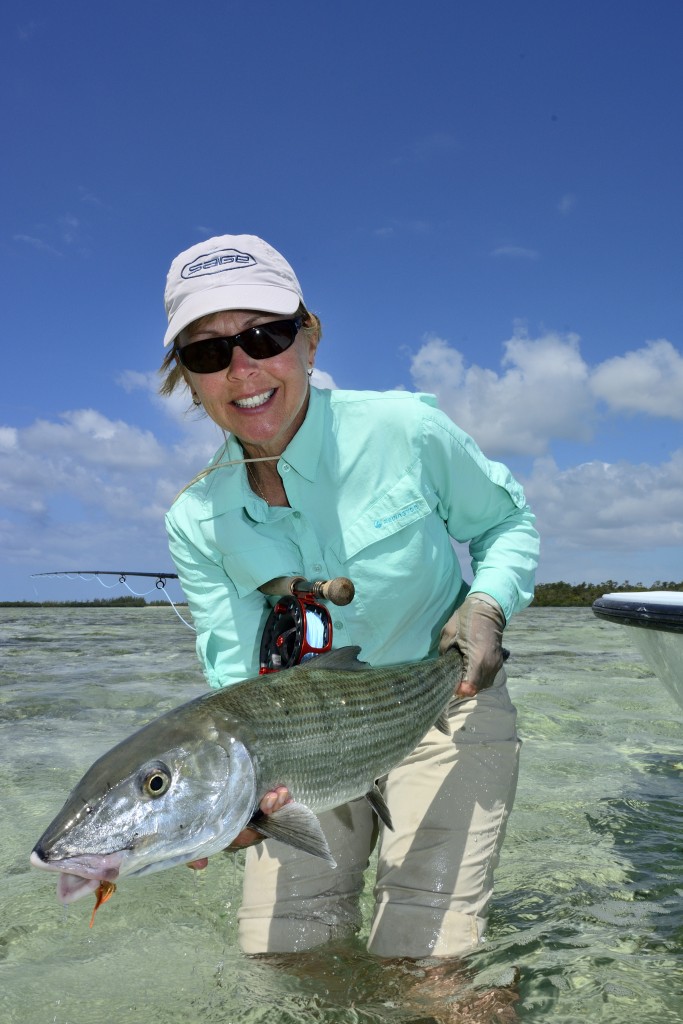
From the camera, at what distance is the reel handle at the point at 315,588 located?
3.35 m

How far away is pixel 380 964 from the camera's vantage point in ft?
11.3

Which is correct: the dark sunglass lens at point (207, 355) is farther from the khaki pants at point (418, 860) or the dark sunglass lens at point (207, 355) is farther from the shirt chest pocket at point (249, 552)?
the khaki pants at point (418, 860)

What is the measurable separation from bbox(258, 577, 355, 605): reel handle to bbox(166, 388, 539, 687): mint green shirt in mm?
64

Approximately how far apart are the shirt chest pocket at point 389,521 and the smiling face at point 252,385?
0.51 metres

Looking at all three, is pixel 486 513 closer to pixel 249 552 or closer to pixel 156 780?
pixel 249 552

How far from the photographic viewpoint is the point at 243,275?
359 centimetres

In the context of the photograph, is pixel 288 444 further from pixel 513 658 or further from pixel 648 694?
pixel 513 658

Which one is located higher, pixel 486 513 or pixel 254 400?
pixel 254 400

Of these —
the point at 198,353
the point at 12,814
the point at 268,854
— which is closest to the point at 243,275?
the point at 198,353

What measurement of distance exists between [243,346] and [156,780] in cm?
183

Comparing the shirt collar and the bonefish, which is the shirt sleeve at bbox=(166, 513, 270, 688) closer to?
the shirt collar

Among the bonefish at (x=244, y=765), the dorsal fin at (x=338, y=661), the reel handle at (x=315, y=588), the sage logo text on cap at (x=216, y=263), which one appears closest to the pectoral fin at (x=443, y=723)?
the bonefish at (x=244, y=765)

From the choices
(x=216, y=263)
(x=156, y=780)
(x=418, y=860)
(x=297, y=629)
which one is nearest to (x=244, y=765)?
(x=156, y=780)

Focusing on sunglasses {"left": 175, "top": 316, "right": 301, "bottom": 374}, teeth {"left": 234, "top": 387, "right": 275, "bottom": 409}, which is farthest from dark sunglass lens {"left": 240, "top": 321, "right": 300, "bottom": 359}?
teeth {"left": 234, "top": 387, "right": 275, "bottom": 409}
